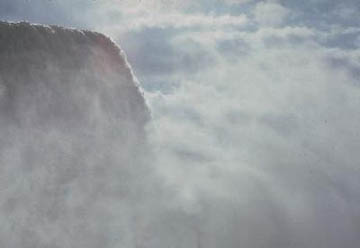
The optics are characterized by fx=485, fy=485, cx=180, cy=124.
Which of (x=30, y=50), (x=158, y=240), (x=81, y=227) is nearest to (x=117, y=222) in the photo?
(x=81, y=227)

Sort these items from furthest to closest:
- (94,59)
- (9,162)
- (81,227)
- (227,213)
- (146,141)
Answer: (227,213), (146,141), (94,59), (81,227), (9,162)

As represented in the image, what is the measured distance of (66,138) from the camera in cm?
4281

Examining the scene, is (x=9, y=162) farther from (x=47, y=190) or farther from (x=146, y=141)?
(x=146, y=141)

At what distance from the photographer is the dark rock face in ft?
127

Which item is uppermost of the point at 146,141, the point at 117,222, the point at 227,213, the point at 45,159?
the point at 45,159

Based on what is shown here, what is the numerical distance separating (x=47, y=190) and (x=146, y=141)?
584 inches

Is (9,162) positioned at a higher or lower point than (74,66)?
lower

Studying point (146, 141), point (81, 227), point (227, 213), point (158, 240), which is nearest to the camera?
point (81, 227)

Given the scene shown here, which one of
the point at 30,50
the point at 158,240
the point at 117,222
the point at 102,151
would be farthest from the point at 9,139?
the point at 158,240

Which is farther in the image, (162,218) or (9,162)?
(162,218)

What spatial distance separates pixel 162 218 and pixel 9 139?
25.9 m

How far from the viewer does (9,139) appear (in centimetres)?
3816

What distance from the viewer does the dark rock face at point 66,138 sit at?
3884 cm

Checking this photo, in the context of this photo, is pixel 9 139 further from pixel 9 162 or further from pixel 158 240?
pixel 158 240
